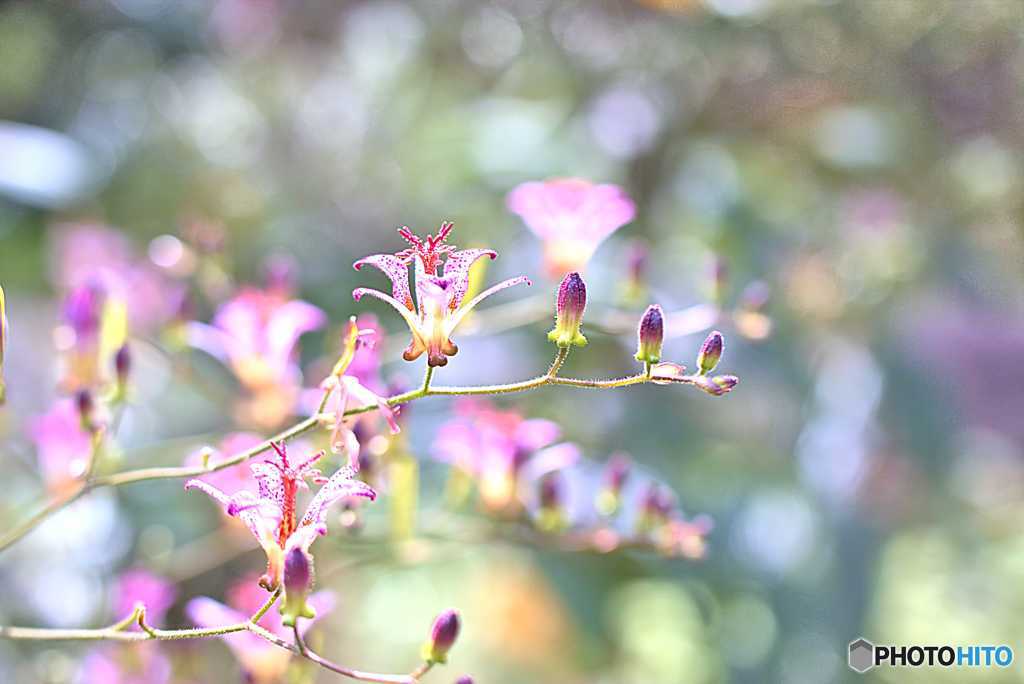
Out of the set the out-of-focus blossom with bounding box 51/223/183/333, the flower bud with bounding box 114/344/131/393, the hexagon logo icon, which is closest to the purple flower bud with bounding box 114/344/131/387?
the flower bud with bounding box 114/344/131/393

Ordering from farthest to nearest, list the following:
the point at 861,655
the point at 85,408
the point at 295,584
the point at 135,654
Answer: the point at 861,655 < the point at 135,654 < the point at 85,408 < the point at 295,584

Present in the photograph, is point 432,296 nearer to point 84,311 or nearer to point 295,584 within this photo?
point 295,584

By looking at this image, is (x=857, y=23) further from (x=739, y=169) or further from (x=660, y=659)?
(x=660, y=659)

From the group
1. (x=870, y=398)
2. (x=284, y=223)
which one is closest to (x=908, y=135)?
(x=870, y=398)

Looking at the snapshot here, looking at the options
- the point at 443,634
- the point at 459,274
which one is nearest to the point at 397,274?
the point at 459,274

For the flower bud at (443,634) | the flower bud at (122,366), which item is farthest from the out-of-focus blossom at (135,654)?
the flower bud at (443,634)

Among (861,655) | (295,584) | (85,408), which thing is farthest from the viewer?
(861,655)
